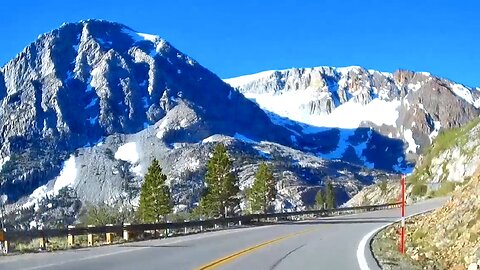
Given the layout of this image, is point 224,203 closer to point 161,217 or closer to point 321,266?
point 161,217

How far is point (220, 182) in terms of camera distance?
78.8 m

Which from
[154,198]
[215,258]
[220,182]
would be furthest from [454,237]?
[154,198]

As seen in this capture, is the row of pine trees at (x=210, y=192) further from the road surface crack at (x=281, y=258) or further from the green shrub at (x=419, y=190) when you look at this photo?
→ the road surface crack at (x=281, y=258)

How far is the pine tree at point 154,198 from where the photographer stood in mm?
81125

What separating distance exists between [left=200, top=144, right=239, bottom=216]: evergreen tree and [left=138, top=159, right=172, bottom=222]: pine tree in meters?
5.89

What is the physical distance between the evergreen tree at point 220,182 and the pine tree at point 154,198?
Answer: 19.3 feet

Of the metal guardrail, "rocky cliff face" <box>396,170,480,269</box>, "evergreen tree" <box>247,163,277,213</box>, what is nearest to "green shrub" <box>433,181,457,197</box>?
"evergreen tree" <box>247,163,277,213</box>

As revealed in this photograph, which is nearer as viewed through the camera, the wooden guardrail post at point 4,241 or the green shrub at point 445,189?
the wooden guardrail post at point 4,241

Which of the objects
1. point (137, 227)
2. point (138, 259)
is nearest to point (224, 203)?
point (137, 227)

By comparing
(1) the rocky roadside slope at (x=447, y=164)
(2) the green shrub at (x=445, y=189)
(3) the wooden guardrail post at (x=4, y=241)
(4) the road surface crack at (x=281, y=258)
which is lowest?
(4) the road surface crack at (x=281, y=258)

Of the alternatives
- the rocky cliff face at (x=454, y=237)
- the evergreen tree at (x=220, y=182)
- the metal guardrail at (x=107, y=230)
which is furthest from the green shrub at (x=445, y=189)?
the rocky cliff face at (x=454, y=237)

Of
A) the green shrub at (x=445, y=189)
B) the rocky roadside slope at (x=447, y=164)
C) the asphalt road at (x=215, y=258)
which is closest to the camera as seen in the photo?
the asphalt road at (x=215, y=258)

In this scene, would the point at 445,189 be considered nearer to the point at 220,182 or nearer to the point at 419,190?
the point at 419,190

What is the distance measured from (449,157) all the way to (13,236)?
240ft
